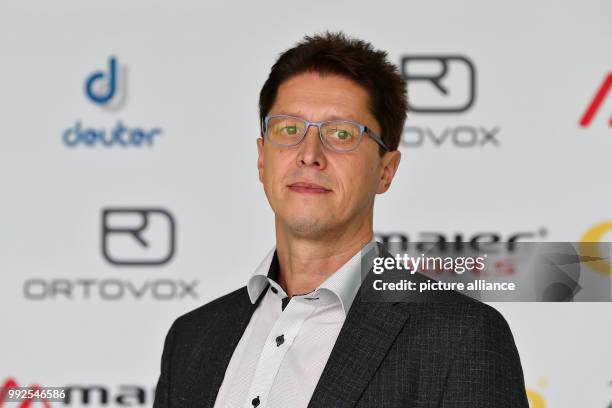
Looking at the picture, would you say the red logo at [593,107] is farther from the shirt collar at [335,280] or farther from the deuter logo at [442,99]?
the shirt collar at [335,280]

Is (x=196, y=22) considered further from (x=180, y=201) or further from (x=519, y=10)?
(x=519, y=10)

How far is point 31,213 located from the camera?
9.05 feet

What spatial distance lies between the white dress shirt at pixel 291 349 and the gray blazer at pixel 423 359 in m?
0.04

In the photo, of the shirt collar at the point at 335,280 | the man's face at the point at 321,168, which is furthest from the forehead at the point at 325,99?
the shirt collar at the point at 335,280

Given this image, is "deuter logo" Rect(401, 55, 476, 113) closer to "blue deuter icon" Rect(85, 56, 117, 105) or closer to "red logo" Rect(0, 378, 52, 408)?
"blue deuter icon" Rect(85, 56, 117, 105)

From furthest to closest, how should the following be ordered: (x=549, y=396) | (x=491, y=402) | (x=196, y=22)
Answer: (x=196, y=22), (x=549, y=396), (x=491, y=402)

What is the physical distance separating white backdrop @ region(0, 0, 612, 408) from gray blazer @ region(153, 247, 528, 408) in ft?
4.40

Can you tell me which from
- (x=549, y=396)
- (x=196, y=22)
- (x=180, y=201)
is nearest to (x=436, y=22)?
(x=196, y=22)

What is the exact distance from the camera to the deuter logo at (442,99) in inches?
104

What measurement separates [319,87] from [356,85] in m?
0.06

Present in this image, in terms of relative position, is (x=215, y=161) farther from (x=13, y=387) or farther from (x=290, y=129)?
(x=290, y=129)

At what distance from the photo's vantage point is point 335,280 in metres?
1.35

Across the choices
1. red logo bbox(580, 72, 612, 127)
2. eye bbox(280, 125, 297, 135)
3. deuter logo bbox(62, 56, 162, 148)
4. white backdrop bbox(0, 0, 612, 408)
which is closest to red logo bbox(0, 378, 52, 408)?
white backdrop bbox(0, 0, 612, 408)

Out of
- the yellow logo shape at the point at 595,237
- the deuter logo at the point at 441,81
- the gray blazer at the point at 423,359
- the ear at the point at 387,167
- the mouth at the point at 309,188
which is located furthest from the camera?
the deuter logo at the point at 441,81
